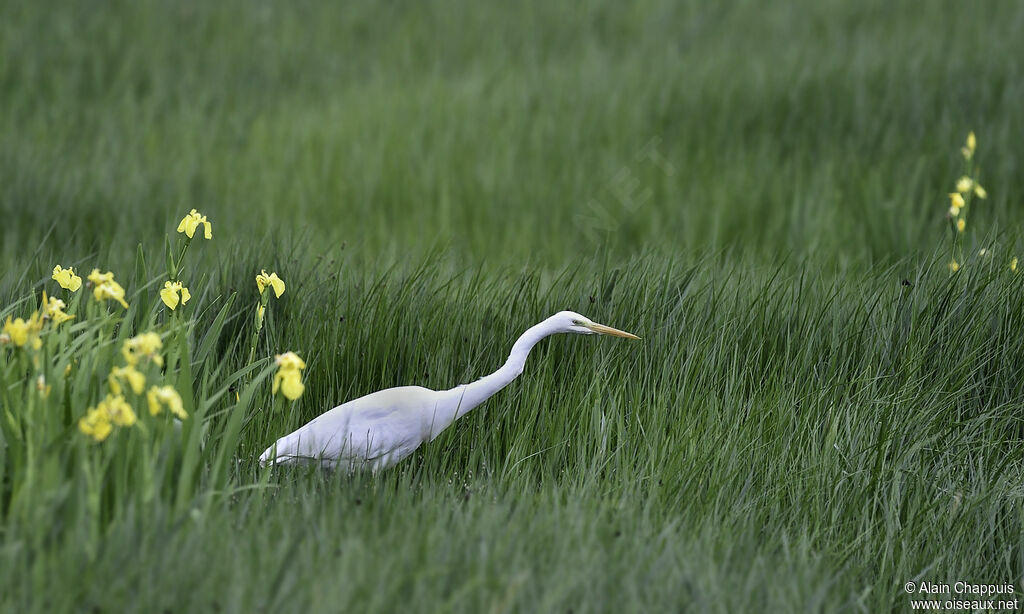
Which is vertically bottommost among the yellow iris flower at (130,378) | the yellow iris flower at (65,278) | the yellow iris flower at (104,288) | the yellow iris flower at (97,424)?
the yellow iris flower at (97,424)

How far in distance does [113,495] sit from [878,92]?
6.64 meters

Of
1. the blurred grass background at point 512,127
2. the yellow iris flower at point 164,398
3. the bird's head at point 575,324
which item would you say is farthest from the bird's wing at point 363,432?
the blurred grass background at point 512,127

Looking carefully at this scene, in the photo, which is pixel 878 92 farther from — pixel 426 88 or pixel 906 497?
pixel 906 497

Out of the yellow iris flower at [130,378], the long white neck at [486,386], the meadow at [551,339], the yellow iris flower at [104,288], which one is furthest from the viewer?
the long white neck at [486,386]

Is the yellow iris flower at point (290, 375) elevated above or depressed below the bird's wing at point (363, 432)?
→ above

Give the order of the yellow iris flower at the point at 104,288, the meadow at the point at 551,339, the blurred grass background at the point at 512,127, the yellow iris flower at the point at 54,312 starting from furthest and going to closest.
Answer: the blurred grass background at the point at 512,127
the yellow iris flower at the point at 54,312
the yellow iris flower at the point at 104,288
the meadow at the point at 551,339

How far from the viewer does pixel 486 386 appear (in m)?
2.76

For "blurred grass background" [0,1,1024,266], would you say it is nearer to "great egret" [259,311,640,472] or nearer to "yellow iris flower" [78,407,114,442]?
"great egret" [259,311,640,472]

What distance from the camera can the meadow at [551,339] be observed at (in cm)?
216

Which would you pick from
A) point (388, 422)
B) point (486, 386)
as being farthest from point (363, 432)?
point (486, 386)

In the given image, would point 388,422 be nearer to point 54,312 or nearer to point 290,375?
point 290,375

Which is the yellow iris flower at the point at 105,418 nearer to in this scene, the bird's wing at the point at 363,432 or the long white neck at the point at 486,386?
the bird's wing at the point at 363,432

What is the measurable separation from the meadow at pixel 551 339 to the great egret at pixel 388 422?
0.09m

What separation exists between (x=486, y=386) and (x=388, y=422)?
278mm
